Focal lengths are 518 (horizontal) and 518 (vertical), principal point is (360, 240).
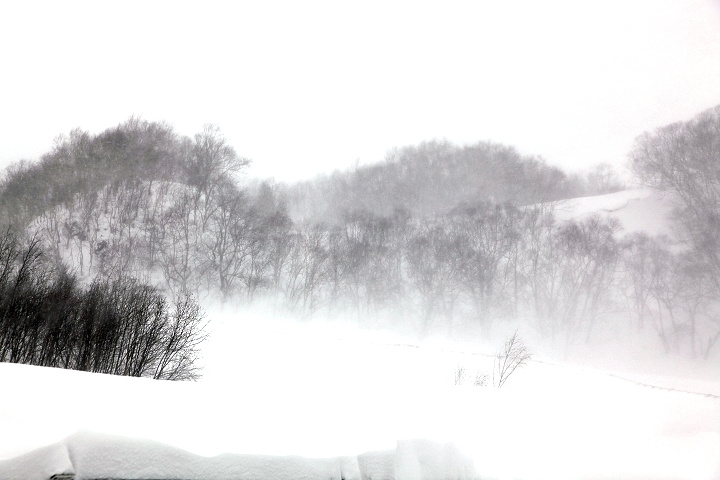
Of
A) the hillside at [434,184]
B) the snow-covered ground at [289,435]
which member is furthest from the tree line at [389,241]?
the snow-covered ground at [289,435]

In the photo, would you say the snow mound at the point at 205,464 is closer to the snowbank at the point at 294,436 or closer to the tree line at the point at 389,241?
the snowbank at the point at 294,436

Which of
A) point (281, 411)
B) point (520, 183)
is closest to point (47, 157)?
point (520, 183)

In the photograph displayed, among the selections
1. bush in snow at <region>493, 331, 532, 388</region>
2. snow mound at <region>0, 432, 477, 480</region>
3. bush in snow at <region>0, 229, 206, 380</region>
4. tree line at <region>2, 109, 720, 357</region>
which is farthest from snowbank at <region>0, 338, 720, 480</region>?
tree line at <region>2, 109, 720, 357</region>

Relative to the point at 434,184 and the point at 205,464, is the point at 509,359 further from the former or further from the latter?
the point at 205,464

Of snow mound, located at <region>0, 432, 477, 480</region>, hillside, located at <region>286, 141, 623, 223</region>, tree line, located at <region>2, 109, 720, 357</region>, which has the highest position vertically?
hillside, located at <region>286, 141, 623, 223</region>

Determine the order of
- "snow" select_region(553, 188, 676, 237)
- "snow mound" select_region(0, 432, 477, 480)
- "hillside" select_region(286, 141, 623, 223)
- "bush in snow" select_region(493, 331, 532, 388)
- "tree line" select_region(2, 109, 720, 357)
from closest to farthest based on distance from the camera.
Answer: "snow mound" select_region(0, 432, 477, 480)
"bush in snow" select_region(493, 331, 532, 388)
"snow" select_region(553, 188, 676, 237)
"tree line" select_region(2, 109, 720, 357)
"hillside" select_region(286, 141, 623, 223)

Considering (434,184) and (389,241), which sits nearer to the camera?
(389,241)

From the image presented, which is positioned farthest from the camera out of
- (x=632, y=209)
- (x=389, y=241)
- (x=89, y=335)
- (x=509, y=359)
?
(x=389, y=241)

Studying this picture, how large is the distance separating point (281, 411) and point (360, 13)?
29.3 meters

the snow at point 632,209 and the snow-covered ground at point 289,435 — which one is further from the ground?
the snow at point 632,209

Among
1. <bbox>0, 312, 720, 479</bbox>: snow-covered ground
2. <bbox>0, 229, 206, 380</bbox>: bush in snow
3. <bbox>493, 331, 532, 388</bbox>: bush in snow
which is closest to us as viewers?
<bbox>0, 312, 720, 479</bbox>: snow-covered ground

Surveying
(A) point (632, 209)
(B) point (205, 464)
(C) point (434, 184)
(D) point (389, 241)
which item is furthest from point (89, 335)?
(A) point (632, 209)

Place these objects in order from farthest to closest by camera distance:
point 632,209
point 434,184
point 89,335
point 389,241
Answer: point 434,184
point 389,241
point 632,209
point 89,335

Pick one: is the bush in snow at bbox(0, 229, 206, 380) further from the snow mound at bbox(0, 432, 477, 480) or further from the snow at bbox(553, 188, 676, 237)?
the snow at bbox(553, 188, 676, 237)
